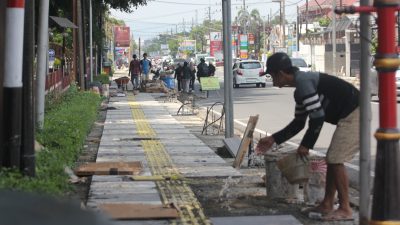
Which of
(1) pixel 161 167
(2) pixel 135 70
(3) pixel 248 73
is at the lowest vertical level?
(1) pixel 161 167

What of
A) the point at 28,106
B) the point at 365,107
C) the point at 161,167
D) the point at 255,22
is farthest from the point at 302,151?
the point at 255,22

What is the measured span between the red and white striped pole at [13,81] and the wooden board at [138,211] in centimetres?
101

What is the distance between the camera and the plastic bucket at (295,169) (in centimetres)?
685

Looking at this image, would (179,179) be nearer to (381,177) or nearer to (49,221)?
(381,177)

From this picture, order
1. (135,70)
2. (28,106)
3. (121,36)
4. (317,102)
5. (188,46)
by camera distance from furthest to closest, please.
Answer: (188,46) → (121,36) → (135,70) → (28,106) → (317,102)

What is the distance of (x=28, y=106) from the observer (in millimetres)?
6945

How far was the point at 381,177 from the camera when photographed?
14.8 feet

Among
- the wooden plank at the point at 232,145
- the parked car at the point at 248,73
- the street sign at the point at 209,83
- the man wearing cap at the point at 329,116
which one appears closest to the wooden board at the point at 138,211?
the man wearing cap at the point at 329,116

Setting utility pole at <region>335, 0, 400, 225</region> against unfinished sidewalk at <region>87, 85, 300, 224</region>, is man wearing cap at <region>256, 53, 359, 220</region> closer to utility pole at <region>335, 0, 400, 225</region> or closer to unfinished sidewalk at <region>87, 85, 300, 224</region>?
unfinished sidewalk at <region>87, 85, 300, 224</region>

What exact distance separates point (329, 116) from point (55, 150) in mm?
A: 3671

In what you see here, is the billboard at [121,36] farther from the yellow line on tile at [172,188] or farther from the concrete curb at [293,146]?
the yellow line on tile at [172,188]

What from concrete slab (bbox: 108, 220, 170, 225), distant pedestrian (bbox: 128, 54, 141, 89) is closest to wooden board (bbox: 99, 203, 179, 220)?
concrete slab (bbox: 108, 220, 170, 225)

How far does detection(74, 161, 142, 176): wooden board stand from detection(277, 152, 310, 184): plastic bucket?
2.87 metres

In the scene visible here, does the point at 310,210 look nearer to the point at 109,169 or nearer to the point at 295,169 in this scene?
the point at 295,169
